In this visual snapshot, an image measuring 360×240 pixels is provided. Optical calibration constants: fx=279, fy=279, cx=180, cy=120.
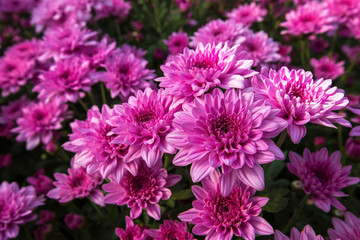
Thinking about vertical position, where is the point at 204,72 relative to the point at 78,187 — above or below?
above

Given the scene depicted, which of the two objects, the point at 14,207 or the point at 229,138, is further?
the point at 14,207

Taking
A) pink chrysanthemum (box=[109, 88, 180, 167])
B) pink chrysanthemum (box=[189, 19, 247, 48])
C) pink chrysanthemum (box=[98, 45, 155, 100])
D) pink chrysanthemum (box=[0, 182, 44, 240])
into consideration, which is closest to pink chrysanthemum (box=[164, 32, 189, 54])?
pink chrysanthemum (box=[189, 19, 247, 48])

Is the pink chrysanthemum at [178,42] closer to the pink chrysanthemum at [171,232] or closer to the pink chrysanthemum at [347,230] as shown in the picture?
the pink chrysanthemum at [171,232]

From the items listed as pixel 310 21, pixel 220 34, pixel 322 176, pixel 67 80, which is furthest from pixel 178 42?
pixel 322 176

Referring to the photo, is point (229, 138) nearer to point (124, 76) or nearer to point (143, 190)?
point (143, 190)

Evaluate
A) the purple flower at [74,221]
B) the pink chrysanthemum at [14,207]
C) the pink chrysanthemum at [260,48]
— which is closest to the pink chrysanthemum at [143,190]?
the purple flower at [74,221]
